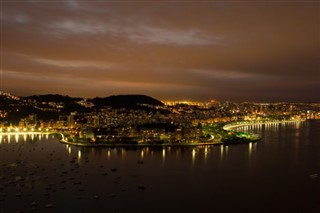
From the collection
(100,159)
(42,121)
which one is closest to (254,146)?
(100,159)

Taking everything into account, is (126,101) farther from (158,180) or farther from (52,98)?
(158,180)

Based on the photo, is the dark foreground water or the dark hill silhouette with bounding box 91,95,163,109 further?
the dark hill silhouette with bounding box 91,95,163,109

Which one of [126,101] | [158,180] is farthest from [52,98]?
[158,180]

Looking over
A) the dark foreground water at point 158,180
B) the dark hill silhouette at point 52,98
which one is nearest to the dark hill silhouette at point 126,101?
the dark hill silhouette at point 52,98

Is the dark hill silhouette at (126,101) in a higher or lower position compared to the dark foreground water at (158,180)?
higher

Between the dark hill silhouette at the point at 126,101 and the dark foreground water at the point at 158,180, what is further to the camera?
the dark hill silhouette at the point at 126,101

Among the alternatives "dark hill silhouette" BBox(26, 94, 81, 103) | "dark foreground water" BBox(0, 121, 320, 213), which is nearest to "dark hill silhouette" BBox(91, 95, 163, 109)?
"dark hill silhouette" BBox(26, 94, 81, 103)

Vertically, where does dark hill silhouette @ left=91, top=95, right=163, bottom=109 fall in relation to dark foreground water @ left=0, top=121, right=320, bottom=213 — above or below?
above

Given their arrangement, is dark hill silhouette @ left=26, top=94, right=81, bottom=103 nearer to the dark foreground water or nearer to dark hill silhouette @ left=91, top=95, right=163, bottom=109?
dark hill silhouette @ left=91, top=95, right=163, bottom=109

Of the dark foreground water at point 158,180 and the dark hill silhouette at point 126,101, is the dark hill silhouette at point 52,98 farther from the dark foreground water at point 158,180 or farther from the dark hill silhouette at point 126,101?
the dark foreground water at point 158,180
